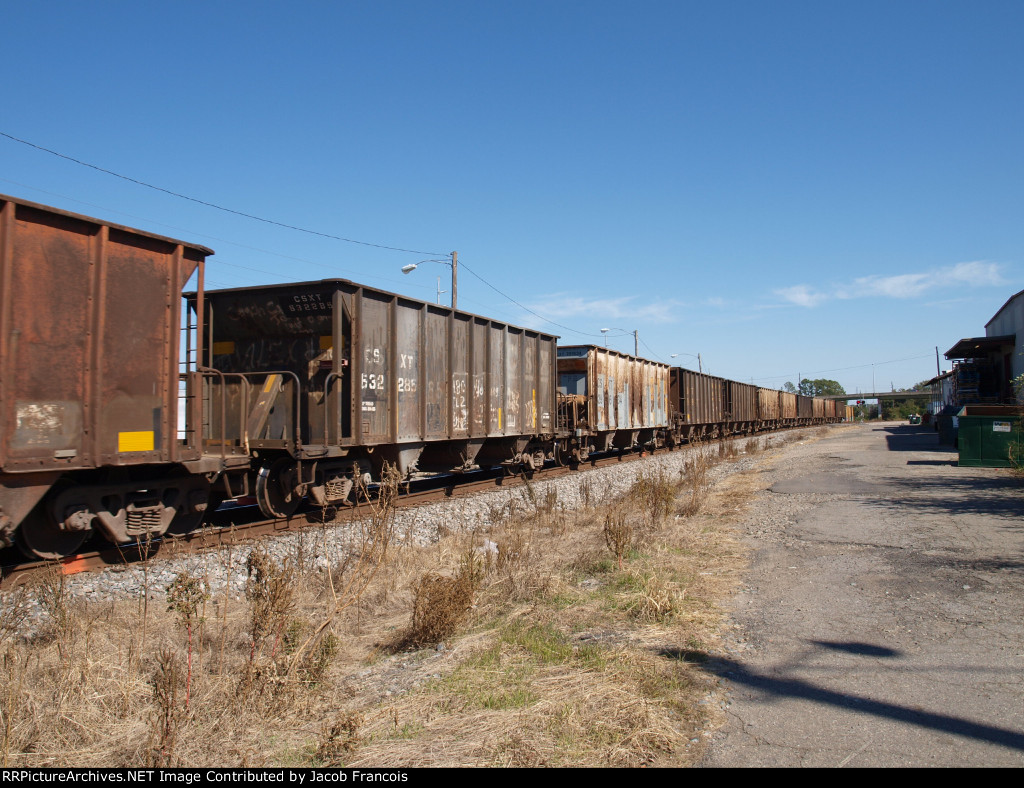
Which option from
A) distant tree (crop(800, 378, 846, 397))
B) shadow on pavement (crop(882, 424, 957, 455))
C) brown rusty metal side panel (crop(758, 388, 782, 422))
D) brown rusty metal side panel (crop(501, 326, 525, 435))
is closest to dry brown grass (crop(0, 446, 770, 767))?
brown rusty metal side panel (crop(501, 326, 525, 435))

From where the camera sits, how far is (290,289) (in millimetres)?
9867

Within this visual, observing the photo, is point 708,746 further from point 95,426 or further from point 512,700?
point 95,426

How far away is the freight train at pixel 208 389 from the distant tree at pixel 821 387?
175 meters

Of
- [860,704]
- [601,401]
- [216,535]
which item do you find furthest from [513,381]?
[860,704]

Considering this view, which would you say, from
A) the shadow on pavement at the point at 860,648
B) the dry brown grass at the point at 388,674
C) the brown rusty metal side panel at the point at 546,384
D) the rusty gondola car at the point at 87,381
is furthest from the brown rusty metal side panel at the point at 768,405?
the rusty gondola car at the point at 87,381

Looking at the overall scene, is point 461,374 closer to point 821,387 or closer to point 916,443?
point 916,443

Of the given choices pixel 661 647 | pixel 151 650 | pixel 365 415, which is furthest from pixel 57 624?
pixel 365 415

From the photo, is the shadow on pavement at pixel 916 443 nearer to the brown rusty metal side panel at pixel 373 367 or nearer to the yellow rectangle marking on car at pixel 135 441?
the brown rusty metal side panel at pixel 373 367

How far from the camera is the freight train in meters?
5.93

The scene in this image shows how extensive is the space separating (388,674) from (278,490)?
574 cm

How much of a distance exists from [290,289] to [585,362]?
10796 mm

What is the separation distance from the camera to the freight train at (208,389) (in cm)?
593

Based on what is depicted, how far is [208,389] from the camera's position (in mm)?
8922

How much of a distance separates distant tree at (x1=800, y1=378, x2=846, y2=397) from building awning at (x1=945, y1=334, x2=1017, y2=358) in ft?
483
